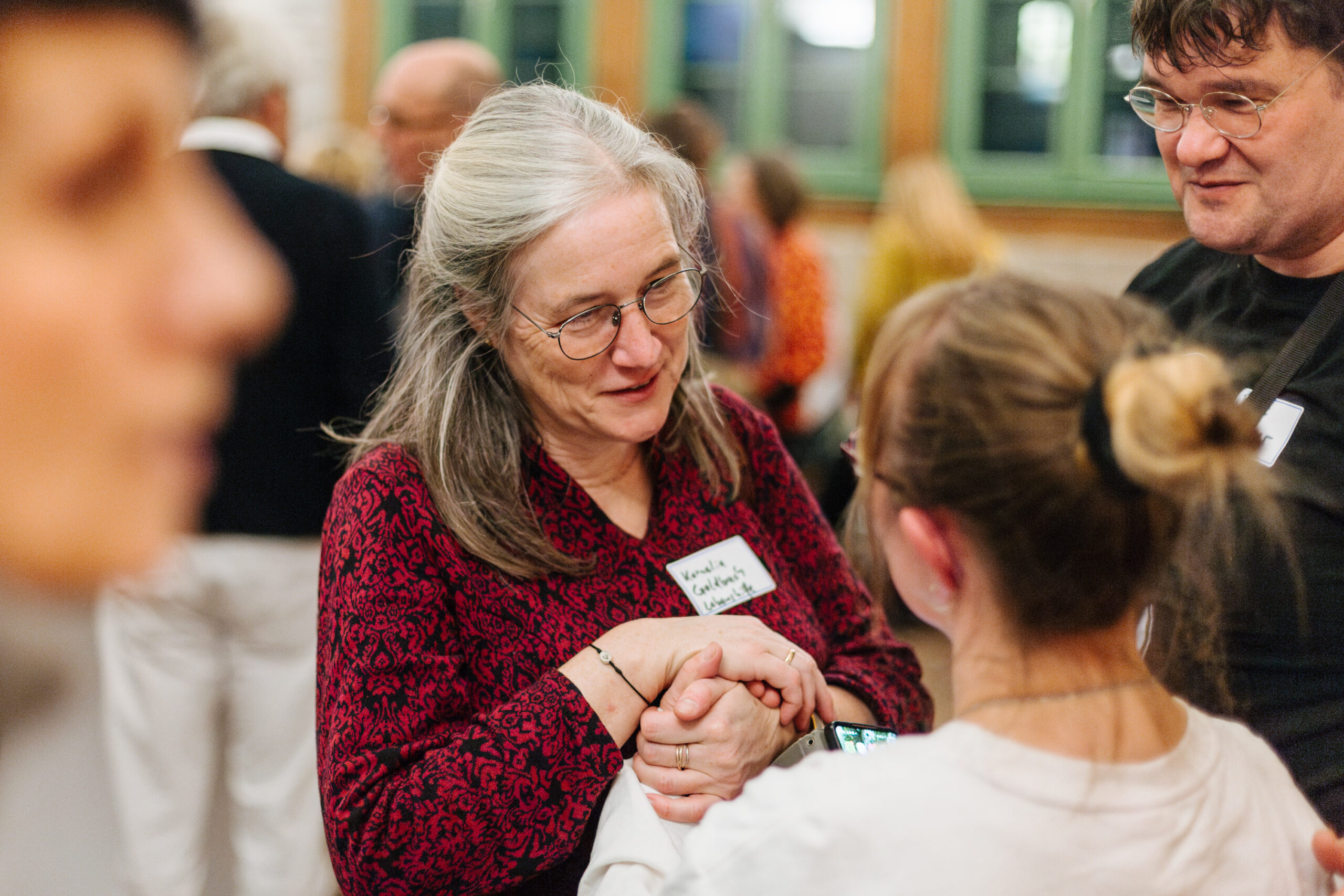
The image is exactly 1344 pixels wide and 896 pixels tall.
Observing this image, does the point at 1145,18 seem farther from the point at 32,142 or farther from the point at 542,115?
the point at 32,142

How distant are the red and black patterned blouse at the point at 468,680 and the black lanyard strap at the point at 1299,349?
2.28 ft

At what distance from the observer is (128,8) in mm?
386

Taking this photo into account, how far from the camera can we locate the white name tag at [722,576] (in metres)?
1.70

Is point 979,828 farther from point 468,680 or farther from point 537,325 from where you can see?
point 537,325

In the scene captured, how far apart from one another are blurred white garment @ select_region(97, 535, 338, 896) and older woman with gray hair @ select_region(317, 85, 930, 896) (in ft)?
3.97

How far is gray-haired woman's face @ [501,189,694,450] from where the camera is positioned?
5.31ft

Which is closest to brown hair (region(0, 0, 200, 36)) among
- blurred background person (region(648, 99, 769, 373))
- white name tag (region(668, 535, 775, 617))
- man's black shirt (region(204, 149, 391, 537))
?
white name tag (region(668, 535, 775, 617))

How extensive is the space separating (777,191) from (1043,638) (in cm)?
444

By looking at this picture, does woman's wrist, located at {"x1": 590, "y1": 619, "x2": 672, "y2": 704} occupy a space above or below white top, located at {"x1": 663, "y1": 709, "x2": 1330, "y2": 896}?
below

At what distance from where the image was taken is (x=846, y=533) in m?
1.60

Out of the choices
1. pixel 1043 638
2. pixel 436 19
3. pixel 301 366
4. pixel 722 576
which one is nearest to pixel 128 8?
pixel 1043 638

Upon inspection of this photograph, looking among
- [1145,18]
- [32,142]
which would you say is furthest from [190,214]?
[1145,18]

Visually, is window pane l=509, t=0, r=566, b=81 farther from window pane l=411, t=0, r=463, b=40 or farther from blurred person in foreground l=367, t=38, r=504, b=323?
blurred person in foreground l=367, t=38, r=504, b=323

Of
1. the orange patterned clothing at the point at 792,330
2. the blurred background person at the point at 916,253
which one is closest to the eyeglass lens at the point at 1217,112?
the orange patterned clothing at the point at 792,330
